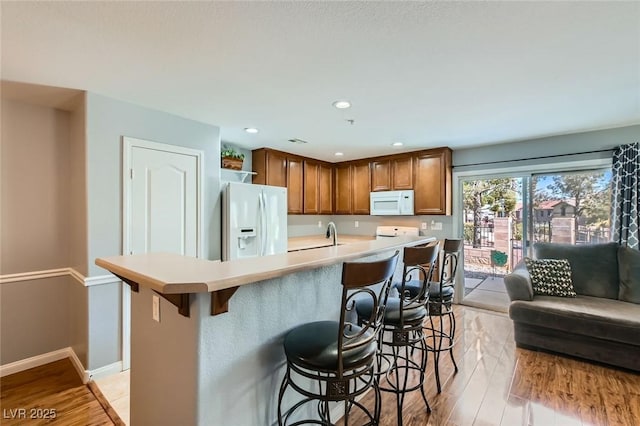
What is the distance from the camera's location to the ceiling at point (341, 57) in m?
1.47

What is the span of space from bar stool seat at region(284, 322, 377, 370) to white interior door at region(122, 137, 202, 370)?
6.33 feet

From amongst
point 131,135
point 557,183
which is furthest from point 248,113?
point 557,183

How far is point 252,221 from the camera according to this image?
352 cm

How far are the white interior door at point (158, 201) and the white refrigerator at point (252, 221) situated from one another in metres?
0.32

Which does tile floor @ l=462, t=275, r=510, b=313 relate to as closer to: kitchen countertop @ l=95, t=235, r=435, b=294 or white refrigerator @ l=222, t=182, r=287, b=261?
white refrigerator @ l=222, t=182, r=287, b=261

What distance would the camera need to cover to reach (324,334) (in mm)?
1491

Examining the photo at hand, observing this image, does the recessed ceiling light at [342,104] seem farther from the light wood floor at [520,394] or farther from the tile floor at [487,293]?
the tile floor at [487,293]

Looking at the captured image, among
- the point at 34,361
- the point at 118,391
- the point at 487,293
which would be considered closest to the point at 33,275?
the point at 34,361

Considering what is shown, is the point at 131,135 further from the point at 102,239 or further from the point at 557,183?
the point at 557,183

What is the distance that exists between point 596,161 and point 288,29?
3966 mm

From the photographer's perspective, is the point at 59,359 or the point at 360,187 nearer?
the point at 59,359

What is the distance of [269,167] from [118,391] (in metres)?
3.03

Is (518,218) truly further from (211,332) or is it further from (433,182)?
(211,332)

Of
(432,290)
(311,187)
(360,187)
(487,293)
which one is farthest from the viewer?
(360,187)
